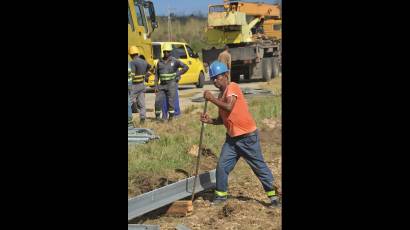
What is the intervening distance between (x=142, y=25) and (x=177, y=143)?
6107 millimetres

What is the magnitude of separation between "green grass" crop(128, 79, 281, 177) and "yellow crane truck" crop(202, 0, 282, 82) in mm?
6970

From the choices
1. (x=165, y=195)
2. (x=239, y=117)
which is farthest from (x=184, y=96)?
(x=165, y=195)

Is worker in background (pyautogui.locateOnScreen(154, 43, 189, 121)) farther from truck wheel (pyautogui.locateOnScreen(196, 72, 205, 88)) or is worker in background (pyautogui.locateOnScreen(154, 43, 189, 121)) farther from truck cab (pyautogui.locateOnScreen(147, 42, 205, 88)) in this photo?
truck wheel (pyautogui.locateOnScreen(196, 72, 205, 88))

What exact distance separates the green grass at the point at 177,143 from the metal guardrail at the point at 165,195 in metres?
0.93

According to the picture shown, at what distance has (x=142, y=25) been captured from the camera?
48.3ft

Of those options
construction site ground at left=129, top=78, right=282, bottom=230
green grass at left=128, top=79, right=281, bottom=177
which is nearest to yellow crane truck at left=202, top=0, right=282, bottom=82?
green grass at left=128, top=79, right=281, bottom=177

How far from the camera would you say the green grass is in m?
7.88

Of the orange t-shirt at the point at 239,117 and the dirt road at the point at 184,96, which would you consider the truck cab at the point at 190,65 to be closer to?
the dirt road at the point at 184,96
